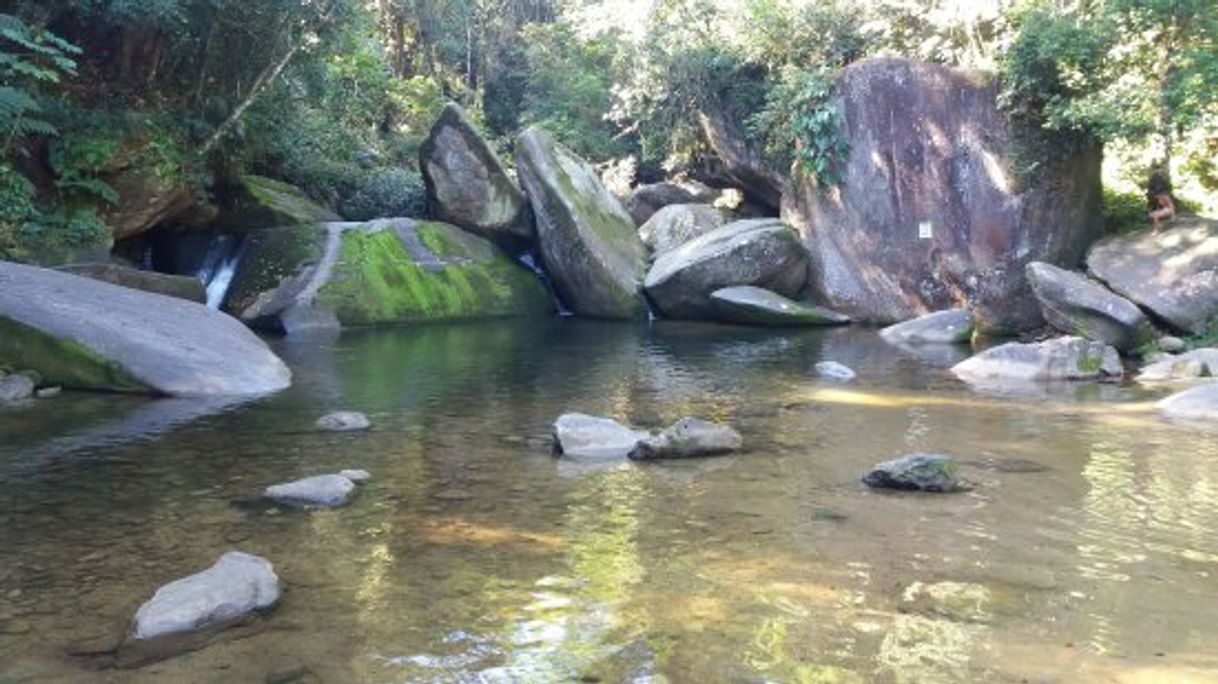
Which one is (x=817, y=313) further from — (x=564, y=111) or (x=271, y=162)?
(x=564, y=111)

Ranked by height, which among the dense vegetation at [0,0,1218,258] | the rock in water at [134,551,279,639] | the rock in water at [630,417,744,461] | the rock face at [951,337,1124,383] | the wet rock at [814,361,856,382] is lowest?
the rock in water at [134,551,279,639]

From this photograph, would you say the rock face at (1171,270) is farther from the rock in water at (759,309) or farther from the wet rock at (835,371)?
the wet rock at (835,371)

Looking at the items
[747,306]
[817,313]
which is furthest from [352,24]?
[817,313]

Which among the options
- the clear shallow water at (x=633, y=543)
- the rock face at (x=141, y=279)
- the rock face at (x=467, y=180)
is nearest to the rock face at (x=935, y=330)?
Result: the clear shallow water at (x=633, y=543)

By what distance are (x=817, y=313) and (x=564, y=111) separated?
13016mm

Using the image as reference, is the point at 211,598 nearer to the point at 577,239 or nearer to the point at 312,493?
the point at 312,493

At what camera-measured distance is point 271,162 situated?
19875 mm

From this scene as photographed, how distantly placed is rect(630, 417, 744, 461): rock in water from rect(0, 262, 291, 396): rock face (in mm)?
4552

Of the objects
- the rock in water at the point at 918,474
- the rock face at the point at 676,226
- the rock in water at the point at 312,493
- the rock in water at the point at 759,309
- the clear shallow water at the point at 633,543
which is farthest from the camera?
the rock face at the point at 676,226

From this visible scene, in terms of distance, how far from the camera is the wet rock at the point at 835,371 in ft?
38.3

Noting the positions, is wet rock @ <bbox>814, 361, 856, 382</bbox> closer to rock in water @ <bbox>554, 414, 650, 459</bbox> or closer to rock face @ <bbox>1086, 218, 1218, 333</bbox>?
rock in water @ <bbox>554, 414, 650, 459</bbox>

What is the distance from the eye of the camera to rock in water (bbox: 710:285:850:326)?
56.6 ft

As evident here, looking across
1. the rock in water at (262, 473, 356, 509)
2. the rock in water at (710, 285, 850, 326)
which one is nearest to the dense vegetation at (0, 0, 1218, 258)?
the rock in water at (710, 285, 850, 326)

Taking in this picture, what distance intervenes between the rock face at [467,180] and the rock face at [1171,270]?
33.0ft
